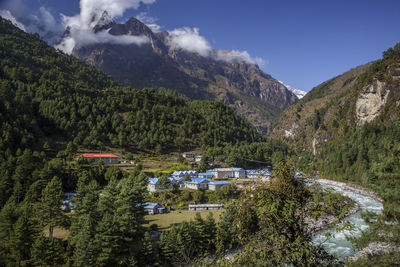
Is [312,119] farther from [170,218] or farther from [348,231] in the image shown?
[170,218]

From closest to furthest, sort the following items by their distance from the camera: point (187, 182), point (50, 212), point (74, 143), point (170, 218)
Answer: point (50, 212) < point (170, 218) < point (187, 182) < point (74, 143)

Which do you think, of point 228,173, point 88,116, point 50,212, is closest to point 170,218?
point 50,212

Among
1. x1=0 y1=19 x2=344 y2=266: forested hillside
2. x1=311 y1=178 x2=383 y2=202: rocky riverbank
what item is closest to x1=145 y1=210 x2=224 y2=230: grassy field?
x1=0 y1=19 x2=344 y2=266: forested hillside

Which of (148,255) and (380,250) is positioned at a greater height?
(380,250)

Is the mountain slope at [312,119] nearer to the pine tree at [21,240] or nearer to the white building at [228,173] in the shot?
the white building at [228,173]

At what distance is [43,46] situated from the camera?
158 m

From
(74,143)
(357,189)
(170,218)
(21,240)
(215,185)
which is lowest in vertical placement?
(170,218)

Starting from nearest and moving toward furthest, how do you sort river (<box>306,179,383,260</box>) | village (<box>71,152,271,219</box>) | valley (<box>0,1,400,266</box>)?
valley (<box>0,1,400,266</box>), river (<box>306,179,383,260</box>), village (<box>71,152,271,219</box>)

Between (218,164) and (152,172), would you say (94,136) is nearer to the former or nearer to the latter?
(152,172)

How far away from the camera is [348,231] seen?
38562mm

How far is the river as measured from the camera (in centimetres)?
2773

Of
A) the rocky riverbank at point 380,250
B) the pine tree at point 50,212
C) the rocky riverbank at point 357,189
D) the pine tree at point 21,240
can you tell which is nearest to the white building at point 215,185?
the rocky riverbank at point 380,250

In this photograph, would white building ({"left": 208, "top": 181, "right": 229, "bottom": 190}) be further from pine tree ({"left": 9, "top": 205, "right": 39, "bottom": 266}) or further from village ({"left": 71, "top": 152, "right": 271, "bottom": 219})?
pine tree ({"left": 9, "top": 205, "right": 39, "bottom": 266})

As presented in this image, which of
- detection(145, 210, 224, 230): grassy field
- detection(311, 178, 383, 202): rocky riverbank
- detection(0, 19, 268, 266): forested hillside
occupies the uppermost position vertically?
detection(0, 19, 268, 266): forested hillside
